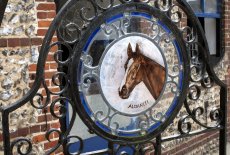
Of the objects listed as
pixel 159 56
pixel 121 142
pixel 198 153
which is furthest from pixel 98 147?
pixel 198 153

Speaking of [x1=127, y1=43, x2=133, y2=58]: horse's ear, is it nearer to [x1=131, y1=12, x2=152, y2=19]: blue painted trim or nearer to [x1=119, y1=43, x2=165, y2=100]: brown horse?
[x1=119, y1=43, x2=165, y2=100]: brown horse

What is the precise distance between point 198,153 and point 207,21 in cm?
224

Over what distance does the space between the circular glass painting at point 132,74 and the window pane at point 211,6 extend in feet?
12.3

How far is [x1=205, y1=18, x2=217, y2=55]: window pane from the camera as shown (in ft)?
21.3

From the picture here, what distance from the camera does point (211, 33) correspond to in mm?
6578

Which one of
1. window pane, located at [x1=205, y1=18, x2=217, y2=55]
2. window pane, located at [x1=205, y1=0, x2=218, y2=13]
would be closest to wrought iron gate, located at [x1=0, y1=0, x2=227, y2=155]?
window pane, located at [x1=205, y1=0, x2=218, y2=13]

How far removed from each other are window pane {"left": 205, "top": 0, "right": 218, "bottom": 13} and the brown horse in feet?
12.3

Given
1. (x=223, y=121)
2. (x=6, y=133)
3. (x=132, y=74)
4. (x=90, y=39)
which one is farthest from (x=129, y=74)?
(x=223, y=121)

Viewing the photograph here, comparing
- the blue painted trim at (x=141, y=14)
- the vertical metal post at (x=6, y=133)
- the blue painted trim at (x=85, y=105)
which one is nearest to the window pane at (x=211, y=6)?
the blue painted trim at (x=141, y=14)

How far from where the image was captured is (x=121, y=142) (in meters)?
2.79

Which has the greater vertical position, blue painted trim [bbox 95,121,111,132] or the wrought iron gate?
the wrought iron gate

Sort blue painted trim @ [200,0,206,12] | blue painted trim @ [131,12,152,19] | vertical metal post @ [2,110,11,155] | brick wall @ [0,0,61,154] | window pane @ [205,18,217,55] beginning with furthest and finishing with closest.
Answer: window pane @ [205,18,217,55]
blue painted trim @ [200,0,206,12]
brick wall @ [0,0,61,154]
blue painted trim @ [131,12,152,19]
vertical metal post @ [2,110,11,155]

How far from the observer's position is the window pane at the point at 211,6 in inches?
249

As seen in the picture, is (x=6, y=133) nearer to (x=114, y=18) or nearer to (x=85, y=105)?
(x=85, y=105)
